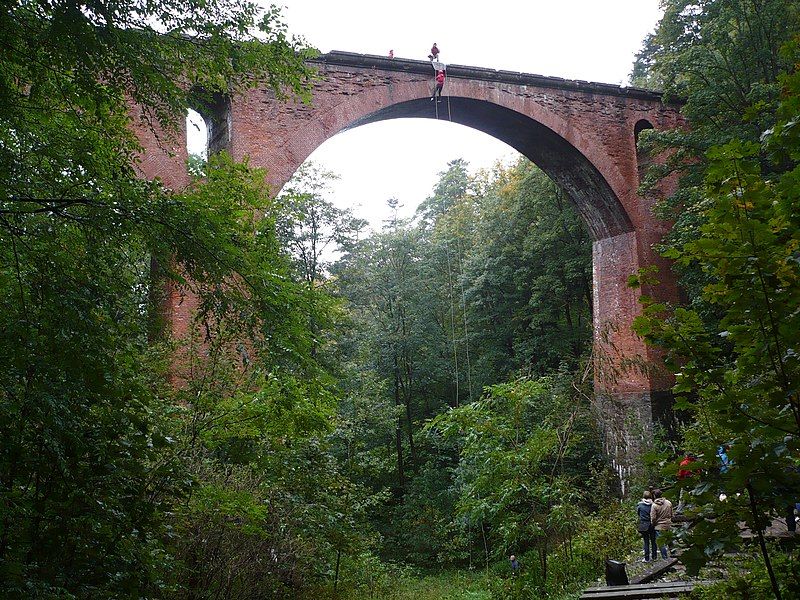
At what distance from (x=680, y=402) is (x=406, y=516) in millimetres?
16848

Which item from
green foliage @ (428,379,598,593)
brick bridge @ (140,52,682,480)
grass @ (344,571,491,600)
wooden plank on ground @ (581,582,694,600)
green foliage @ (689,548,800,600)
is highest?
brick bridge @ (140,52,682,480)

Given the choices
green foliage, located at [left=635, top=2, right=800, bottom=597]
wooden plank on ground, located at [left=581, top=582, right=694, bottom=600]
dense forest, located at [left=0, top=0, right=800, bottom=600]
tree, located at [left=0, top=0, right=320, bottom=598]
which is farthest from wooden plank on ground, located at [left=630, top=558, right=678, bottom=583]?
tree, located at [left=0, top=0, right=320, bottom=598]

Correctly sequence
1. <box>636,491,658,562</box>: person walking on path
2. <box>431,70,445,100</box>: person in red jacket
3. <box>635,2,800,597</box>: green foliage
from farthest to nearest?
<box>431,70,445,100</box>: person in red jacket → <box>636,491,658,562</box>: person walking on path → <box>635,2,800,597</box>: green foliage

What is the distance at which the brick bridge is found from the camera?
38.7 ft

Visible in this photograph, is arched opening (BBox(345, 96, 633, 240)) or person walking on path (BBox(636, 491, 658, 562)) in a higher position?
arched opening (BBox(345, 96, 633, 240))

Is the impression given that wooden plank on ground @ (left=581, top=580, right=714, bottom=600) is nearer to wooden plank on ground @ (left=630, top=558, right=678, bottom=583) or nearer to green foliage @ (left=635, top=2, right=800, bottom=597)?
wooden plank on ground @ (left=630, top=558, right=678, bottom=583)

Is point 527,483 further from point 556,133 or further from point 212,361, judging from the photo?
point 556,133

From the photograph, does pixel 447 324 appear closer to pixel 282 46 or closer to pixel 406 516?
pixel 406 516

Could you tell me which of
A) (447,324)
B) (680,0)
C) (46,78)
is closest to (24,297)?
(46,78)

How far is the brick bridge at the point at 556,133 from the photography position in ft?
38.7

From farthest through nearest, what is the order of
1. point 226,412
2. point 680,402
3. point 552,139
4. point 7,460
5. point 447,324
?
point 447,324
point 552,139
point 226,412
point 7,460
point 680,402

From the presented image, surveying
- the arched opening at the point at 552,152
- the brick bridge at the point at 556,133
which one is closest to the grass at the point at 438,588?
the brick bridge at the point at 556,133

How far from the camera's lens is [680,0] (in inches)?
600

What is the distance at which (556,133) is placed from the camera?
47.7ft
